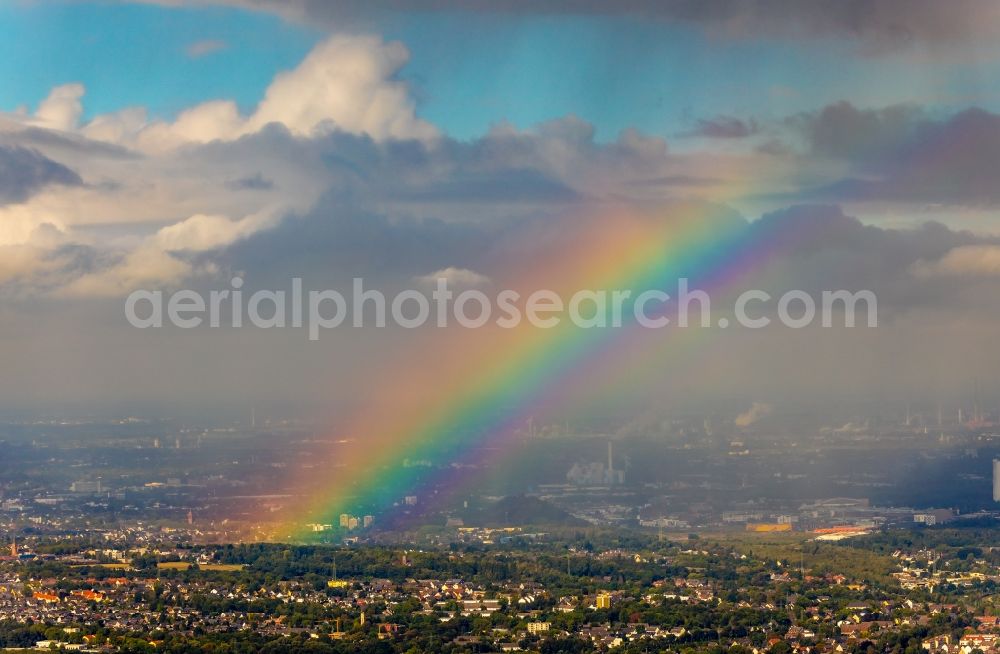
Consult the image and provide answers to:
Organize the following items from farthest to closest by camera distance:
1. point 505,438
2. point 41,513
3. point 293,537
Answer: point 505,438, point 41,513, point 293,537

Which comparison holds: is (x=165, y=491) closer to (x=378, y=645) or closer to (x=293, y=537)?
(x=293, y=537)

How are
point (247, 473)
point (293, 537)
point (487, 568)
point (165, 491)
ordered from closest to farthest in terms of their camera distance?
point (487, 568), point (293, 537), point (165, 491), point (247, 473)

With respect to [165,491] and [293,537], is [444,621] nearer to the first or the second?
[293,537]

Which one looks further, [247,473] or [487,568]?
[247,473]

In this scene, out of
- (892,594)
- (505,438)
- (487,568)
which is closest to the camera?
(892,594)

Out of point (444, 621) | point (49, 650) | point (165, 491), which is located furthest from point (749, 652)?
point (165, 491)

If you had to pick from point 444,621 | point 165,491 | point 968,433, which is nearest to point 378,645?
point 444,621
